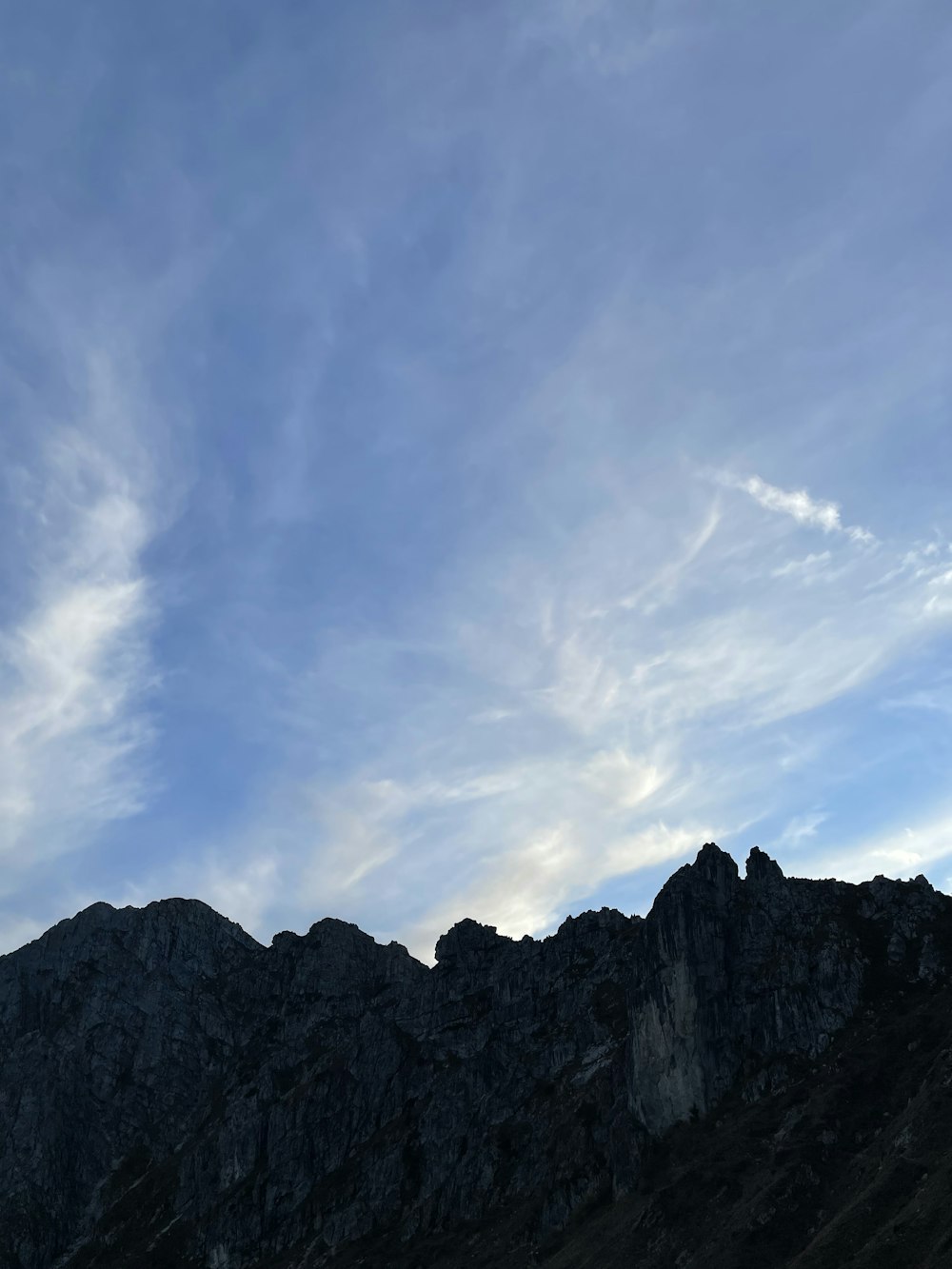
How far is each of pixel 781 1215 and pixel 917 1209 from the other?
2936cm

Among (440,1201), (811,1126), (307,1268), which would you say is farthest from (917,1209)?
(307,1268)

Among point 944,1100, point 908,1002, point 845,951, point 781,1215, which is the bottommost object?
point 781,1215

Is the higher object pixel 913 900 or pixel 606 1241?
pixel 913 900

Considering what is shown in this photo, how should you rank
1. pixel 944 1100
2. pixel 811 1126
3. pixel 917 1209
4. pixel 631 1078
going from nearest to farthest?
pixel 917 1209 < pixel 944 1100 < pixel 811 1126 < pixel 631 1078

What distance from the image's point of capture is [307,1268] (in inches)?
7785

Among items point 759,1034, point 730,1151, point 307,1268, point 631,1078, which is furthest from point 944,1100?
point 307,1268

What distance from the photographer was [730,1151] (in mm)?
155000

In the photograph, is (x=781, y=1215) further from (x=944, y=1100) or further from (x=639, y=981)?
(x=639, y=981)

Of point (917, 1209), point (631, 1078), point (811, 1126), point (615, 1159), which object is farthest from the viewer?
Result: point (631, 1078)

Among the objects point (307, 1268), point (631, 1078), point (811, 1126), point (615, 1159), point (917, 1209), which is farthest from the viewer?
point (307, 1268)

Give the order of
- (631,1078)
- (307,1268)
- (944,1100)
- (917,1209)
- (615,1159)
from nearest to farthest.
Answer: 1. (917,1209)
2. (944,1100)
3. (615,1159)
4. (631,1078)
5. (307,1268)

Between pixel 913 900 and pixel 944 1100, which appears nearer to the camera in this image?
pixel 944 1100

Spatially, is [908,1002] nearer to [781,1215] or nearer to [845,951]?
[845,951]

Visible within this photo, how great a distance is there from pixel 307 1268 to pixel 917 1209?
463ft
